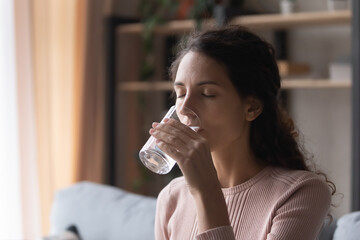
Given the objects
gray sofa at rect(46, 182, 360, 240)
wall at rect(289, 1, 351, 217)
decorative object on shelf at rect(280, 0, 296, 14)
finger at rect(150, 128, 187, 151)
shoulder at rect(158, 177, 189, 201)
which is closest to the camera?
finger at rect(150, 128, 187, 151)

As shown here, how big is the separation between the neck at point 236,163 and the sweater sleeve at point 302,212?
0.15 meters

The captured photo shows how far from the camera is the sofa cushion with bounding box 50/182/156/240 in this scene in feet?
6.83

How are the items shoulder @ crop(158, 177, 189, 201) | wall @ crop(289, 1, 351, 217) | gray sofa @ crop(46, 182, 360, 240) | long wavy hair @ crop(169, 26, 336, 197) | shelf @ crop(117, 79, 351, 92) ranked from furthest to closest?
wall @ crop(289, 1, 351, 217)
shelf @ crop(117, 79, 351, 92)
gray sofa @ crop(46, 182, 360, 240)
shoulder @ crop(158, 177, 189, 201)
long wavy hair @ crop(169, 26, 336, 197)

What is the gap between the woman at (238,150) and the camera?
3.85 feet

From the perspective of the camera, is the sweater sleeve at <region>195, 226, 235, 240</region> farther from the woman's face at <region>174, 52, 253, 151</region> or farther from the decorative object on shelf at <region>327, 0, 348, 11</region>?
the decorative object on shelf at <region>327, 0, 348, 11</region>

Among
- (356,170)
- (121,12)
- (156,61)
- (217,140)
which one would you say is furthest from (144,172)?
(217,140)

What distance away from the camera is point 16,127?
2.74 m

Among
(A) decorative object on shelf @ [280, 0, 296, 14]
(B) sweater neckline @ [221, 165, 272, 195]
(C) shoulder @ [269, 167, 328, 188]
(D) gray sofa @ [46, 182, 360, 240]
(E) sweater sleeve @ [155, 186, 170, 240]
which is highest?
(A) decorative object on shelf @ [280, 0, 296, 14]

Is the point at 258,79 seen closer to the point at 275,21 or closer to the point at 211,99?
the point at 211,99

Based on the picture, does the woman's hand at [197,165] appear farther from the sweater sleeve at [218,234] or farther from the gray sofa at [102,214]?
the gray sofa at [102,214]

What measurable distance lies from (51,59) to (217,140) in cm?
195

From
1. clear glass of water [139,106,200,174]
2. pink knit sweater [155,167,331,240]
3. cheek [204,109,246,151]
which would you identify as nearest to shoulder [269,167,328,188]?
pink knit sweater [155,167,331,240]

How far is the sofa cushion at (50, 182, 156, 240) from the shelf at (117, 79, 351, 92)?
37.9 inches

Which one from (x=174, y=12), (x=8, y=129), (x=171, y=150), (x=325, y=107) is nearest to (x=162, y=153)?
(x=171, y=150)
